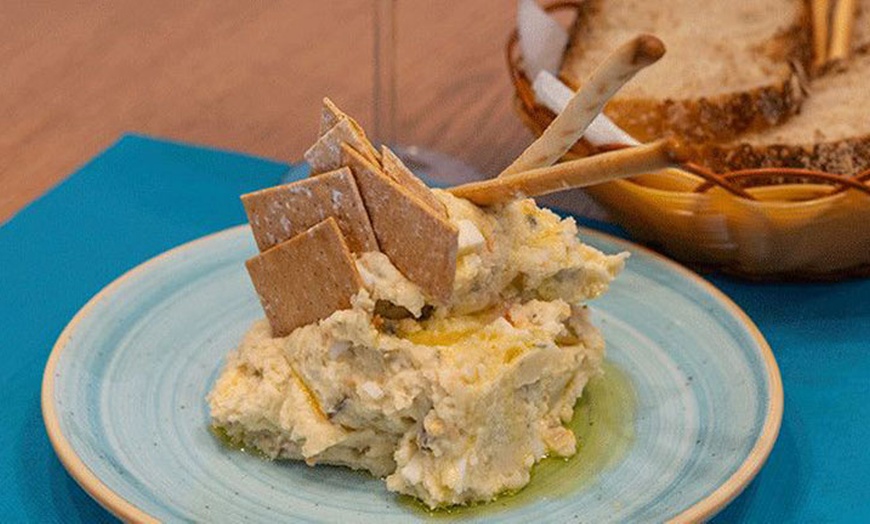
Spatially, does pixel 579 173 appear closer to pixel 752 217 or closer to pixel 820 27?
pixel 752 217

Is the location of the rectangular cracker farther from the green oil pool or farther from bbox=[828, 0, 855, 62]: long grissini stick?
bbox=[828, 0, 855, 62]: long grissini stick

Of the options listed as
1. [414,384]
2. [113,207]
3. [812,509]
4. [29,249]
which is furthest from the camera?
[113,207]

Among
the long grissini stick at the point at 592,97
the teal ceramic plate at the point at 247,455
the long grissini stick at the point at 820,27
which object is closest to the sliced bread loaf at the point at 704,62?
the long grissini stick at the point at 820,27

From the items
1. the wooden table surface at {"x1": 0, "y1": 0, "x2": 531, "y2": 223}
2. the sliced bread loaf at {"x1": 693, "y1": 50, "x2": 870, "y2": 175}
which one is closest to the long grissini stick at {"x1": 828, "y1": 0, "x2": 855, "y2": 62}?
the sliced bread loaf at {"x1": 693, "y1": 50, "x2": 870, "y2": 175}

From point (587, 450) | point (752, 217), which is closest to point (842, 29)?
point (752, 217)

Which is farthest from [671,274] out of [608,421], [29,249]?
[29,249]

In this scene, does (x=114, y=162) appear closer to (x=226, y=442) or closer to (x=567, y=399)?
(x=226, y=442)
